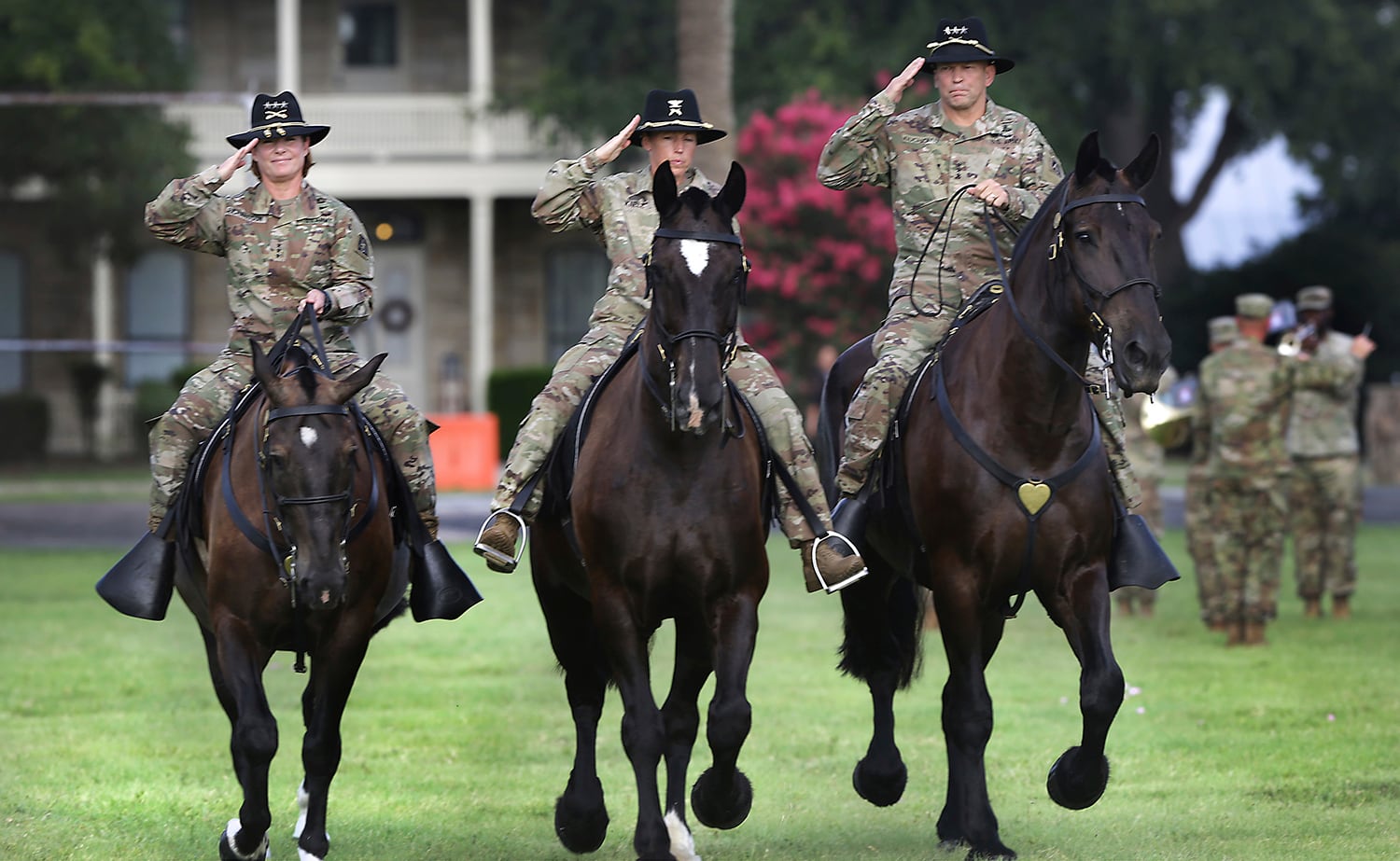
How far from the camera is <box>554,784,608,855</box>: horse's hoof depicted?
313 inches

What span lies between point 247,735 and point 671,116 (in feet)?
9.79

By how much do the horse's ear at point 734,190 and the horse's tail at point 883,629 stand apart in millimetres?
2594

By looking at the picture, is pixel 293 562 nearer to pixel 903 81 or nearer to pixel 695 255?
pixel 695 255

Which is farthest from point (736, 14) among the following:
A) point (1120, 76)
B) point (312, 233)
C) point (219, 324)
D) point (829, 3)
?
point (312, 233)

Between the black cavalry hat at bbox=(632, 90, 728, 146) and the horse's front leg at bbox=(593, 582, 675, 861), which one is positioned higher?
the black cavalry hat at bbox=(632, 90, 728, 146)

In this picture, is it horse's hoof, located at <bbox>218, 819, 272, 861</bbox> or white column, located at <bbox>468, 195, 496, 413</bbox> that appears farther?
white column, located at <bbox>468, 195, 496, 413</bbox>

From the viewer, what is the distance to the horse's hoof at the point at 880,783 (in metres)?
8.59

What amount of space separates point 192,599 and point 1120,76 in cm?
2793

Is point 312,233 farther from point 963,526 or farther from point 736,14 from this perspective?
point 736,14

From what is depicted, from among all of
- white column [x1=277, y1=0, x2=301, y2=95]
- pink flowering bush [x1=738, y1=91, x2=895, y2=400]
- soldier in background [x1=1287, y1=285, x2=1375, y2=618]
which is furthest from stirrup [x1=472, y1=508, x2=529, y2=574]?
white column [x1=277, y1=0, x2=301, y2=95]

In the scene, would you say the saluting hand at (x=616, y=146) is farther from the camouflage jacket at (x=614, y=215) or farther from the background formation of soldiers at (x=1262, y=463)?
the background formation of soldiers at (x=1262, y=463)

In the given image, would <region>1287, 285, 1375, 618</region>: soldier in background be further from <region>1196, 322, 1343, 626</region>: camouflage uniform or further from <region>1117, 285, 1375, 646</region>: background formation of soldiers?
<region>1196, 322, 1343, 626</region>: camouflage uniform

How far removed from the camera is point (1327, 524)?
16.5 meters

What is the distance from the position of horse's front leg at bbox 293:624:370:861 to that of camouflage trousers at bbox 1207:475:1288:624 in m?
8.96
